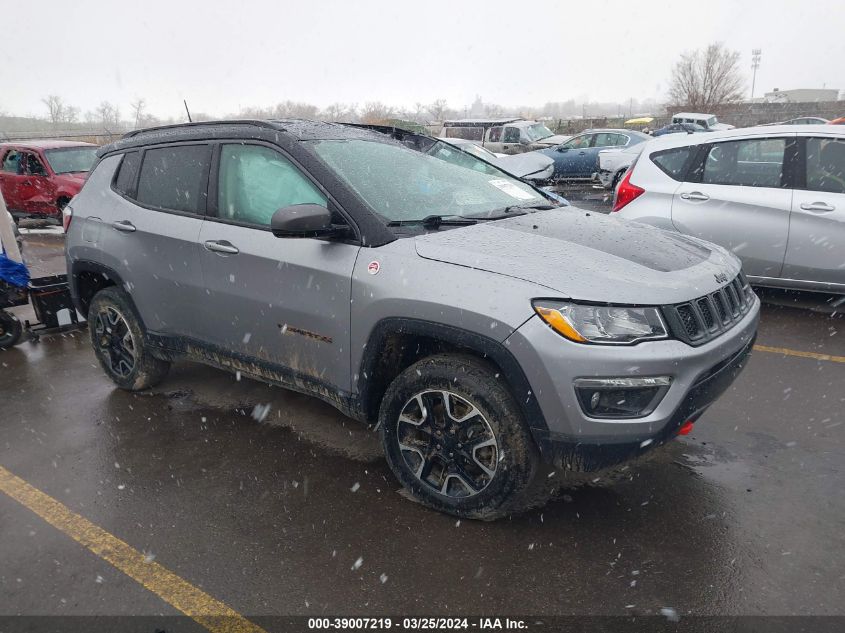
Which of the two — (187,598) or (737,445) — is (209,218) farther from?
(737,445)

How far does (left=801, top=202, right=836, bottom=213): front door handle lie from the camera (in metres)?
5.33

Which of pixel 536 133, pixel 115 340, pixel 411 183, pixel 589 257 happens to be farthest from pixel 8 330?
pixel 536 133

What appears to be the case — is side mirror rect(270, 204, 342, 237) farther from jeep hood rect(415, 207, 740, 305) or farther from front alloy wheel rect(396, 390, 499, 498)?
front alloy wheel rect(396, 390, 499, 498)

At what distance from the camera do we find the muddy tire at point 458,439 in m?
2.71

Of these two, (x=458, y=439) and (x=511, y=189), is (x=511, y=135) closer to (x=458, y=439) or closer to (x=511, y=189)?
(x=511, y=189)

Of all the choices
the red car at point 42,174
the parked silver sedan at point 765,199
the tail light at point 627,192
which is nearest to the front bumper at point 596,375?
the parked silver sedan at point 765,199

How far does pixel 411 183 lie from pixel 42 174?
36.2 feet

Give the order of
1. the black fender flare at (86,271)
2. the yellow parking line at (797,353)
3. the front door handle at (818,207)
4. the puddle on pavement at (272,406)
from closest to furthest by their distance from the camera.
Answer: the puddle on pavement at (272,406) → the black fender flare at (86,271) → the yellow parking line at (797,353) → the front door handle at (818,207)

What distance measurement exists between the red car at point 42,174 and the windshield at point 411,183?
390 inches

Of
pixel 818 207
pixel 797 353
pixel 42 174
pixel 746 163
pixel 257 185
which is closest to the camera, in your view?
pixel 257 185

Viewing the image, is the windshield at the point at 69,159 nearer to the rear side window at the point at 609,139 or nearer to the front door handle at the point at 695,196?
the front door handle at the point at 695,196

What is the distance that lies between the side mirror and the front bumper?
41.7 inches

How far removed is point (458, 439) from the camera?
287 cm

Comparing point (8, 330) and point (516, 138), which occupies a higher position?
point (516, 138)
